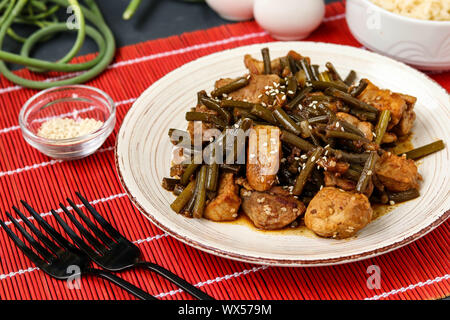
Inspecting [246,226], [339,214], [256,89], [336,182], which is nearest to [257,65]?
[256,89]

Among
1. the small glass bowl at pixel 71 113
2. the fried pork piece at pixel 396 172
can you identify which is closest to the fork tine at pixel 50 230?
the small glass bowl at pixel 71 113

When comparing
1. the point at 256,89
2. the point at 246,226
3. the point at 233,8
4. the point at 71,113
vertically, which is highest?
the point at 256,89

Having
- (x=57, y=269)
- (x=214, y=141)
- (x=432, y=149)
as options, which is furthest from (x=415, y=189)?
(x=57, y=269)

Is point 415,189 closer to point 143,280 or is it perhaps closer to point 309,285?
point 309,285

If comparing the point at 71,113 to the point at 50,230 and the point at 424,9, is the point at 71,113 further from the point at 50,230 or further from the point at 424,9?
the point at 424,9

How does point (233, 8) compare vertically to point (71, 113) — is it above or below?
above

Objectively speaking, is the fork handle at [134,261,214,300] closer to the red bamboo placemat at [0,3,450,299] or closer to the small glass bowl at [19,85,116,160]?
the red bamboo placemat at [0,3,450,299]
